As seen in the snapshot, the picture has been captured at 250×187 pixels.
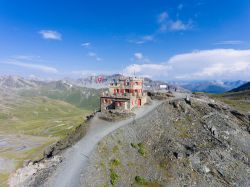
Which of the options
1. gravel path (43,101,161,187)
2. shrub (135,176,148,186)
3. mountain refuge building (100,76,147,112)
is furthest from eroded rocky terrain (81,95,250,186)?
mountain refuge building (100,76,147,112)

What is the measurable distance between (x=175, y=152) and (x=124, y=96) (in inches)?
1121

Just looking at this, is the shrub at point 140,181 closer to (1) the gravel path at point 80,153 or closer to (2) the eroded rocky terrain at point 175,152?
(2) the eroded rocky terrain at point 175,152

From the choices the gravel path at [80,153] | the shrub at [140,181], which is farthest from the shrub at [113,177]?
the gravel path at [80,153]

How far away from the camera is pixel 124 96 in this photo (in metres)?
79.9

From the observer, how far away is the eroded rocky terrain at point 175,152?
174 feet

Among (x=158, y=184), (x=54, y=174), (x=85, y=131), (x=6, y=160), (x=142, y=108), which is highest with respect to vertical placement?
(x=142, y=108)

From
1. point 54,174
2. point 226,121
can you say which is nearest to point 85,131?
point 54,174

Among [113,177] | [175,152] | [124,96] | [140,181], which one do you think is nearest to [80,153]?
[113,177]

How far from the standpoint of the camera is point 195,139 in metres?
67.2

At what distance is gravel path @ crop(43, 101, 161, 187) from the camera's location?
46906mm

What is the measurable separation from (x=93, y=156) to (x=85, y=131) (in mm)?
14441

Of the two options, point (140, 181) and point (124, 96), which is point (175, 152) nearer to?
point (140, 181)

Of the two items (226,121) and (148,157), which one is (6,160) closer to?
(148,157)

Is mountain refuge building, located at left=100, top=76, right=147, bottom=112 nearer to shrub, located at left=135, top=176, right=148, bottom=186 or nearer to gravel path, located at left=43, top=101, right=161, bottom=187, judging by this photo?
gravel path, located at left=43, top=101, right=161, bottom=187
